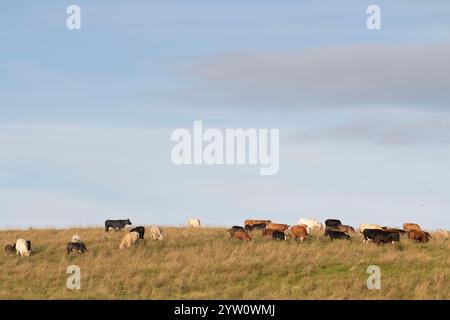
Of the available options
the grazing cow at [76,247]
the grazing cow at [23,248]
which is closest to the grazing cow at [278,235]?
the grazing cow at [76,247]

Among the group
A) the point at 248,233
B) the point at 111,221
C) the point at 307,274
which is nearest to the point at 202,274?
the point at 307,274

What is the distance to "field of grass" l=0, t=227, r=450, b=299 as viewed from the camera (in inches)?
1099

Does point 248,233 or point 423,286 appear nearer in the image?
point 423,286

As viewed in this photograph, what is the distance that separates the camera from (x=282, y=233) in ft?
124

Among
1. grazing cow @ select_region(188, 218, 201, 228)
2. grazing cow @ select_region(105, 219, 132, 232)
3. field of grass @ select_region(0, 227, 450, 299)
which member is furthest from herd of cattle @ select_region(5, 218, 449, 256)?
grazing cow @ select_region(188, 218, 201, 228)

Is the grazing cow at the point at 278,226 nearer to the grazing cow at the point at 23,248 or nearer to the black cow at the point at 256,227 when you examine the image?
the black cow at the point at 256,227

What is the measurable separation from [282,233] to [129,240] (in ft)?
23.8

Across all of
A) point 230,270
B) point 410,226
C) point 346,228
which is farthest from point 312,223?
point 230,270

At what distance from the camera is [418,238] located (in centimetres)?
3681

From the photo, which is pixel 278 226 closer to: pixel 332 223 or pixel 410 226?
pixel 332 223

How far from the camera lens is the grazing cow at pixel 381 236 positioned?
35.8 meters

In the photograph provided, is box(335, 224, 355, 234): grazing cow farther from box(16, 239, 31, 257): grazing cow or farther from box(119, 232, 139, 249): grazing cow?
box(16, 239, 31, 257): grazing cow

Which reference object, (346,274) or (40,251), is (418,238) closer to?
(346,274)

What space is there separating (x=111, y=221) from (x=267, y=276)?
15841 millimetres
